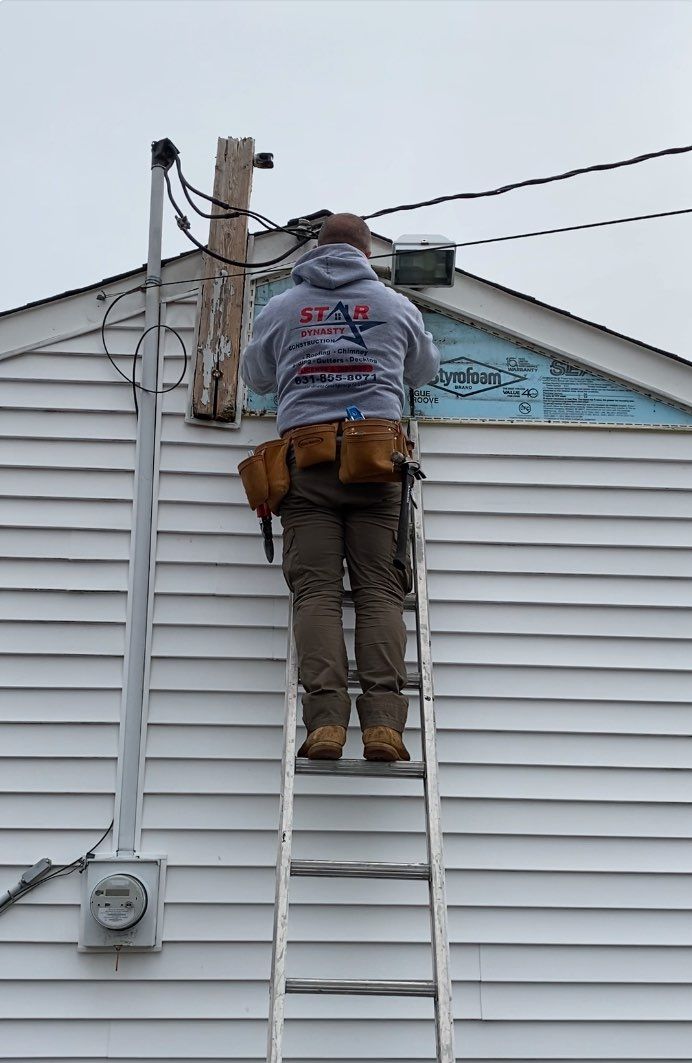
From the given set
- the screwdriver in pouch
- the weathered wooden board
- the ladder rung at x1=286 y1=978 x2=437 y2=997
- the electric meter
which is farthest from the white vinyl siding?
the ladder rung at x1=286 y1=978 x2=437 y2=997

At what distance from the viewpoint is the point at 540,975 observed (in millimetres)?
4414

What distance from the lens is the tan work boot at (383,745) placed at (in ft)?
12.1

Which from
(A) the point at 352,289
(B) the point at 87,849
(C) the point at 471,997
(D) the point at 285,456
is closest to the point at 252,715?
(B) the point at 87,849

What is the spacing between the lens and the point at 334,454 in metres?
4.06

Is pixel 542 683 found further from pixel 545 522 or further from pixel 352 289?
pixel 352 289

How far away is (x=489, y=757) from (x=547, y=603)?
0.76 metres

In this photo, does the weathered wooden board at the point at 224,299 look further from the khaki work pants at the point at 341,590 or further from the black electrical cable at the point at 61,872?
the black electrical cable at the point at 61,872

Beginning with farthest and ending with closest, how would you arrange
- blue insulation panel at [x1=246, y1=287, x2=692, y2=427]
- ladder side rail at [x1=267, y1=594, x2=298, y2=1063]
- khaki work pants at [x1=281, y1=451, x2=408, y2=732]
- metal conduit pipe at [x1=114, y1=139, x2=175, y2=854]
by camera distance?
blue insulation panel at [x1=246, y1=287, x2=692, y2=427], metal conduit pipe at [x1=114, y1=139, x2=175, y2=854], khaki work pants at [x1=281, y1=451, x2=408, y2=732], ladder side rail at [x1=267, y1=594, x2=298, y2=1063]

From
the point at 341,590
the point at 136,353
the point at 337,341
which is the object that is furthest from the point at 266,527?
the point at 136,353

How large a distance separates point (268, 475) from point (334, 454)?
33cm

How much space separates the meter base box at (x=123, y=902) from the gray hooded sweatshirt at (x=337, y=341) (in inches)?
75.2

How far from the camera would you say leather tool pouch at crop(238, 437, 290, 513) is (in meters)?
4.19

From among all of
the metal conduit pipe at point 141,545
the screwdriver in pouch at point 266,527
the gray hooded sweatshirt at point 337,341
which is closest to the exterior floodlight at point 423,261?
the gray hooded sweatshirt at point 337,341

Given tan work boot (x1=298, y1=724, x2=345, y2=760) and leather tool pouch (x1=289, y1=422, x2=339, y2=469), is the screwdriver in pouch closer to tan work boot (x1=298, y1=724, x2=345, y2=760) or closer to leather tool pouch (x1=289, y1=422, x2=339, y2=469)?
leather tool pouch (x1=289, y1=422, x2=339, y2=469)
